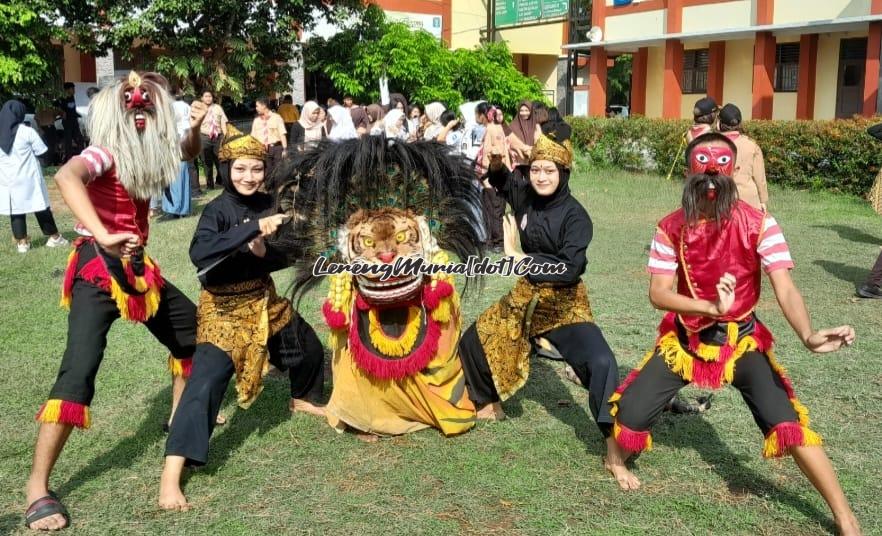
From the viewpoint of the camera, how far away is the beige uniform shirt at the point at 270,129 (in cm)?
1227

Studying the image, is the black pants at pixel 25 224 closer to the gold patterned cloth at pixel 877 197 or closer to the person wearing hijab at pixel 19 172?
the person wearing hijab at pixel 19 172

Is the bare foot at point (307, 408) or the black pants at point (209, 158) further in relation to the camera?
the black pants at point (209, 158)

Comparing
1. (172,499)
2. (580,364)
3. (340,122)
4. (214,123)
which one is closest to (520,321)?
(580,364)

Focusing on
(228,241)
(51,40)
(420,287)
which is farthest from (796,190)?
(51,40)

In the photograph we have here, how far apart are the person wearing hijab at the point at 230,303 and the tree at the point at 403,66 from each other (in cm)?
1682

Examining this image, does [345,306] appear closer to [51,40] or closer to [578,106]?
[51,40]

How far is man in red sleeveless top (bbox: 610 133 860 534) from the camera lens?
3.21 metres

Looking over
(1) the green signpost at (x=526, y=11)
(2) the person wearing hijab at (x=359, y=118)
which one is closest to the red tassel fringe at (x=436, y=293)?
(2) the person wearing hijab at (x=359, y=118)

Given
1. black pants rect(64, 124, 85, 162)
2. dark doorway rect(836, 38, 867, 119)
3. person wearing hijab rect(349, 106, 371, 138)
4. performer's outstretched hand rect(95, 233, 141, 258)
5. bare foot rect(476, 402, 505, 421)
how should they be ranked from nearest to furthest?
performer's outstretched hand rect(95, 233, 141, 258) < bare foot rect(476, 402, 505, 421) < person wearing hijab rect(349, 106, 371, 138) < dark doorway rect(836, 38, 867, 119) < black pants rect(64, 124, 85, 162)

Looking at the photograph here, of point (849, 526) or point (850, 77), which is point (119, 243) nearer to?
point (849, 526)

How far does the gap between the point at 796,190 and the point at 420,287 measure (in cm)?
1158

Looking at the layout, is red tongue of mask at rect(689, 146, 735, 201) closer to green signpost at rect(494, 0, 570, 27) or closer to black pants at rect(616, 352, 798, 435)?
black pants at rect(616, 352, 798, 435)

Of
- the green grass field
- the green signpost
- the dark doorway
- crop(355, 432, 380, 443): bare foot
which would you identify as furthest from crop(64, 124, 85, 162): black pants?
the dark doorway

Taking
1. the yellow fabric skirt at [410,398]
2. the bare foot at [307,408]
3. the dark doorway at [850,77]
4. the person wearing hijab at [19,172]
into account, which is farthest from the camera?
the dark doorway at [850,77]
